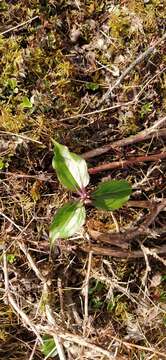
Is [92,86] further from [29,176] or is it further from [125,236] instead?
[125,236]

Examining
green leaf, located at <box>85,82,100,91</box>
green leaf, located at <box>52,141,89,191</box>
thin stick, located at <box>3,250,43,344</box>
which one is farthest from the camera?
green leaf, located at <box>85,82,100,91</box>

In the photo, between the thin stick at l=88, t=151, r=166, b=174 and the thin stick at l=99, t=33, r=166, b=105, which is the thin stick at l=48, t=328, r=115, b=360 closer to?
the thin stick at l=88, t=151, r=166, b=174

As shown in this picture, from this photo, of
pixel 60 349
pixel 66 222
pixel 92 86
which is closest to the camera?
pixel 66 222

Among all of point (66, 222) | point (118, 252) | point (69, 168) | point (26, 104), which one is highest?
point (26, 104)

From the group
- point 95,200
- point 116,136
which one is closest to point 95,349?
point 95,200

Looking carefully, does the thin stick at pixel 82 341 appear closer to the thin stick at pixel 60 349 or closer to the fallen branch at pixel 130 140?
the thin stick at pixel 60 349

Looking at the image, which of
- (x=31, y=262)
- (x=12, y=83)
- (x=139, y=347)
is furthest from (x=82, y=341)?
(x=12, y=83)

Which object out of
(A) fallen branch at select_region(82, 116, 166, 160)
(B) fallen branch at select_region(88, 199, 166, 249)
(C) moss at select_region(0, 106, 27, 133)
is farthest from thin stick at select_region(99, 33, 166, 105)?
(B) fallen branch at select_region(88, 199, 166, 249)
